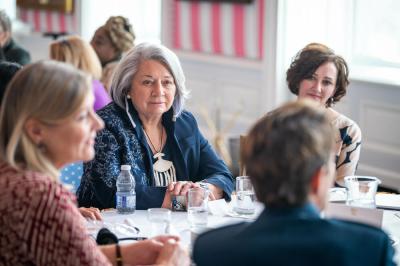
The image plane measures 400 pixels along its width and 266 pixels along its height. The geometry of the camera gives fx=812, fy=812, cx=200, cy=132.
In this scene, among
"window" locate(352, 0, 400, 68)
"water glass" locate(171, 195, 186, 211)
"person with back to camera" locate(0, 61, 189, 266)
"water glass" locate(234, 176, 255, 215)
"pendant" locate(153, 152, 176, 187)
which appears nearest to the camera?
"person with back to camera" locate(0, 61, 189, 266)

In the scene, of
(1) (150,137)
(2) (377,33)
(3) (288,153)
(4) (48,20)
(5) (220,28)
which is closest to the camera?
(3) (288,153)

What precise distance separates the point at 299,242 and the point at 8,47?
218 inches

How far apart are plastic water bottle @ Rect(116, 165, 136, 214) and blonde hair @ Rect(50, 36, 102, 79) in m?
1.99

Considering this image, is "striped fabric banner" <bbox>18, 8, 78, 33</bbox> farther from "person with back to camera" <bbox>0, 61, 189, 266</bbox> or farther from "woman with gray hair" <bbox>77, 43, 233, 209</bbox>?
"person with back to camera" <bbox>0, 61, 189, 266</bbox>

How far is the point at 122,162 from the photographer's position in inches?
131

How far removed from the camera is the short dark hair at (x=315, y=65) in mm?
3994

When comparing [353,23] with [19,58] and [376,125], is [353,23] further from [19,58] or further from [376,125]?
[19,58]

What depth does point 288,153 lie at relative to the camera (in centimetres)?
165

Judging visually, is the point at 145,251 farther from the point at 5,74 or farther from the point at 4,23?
the point at 4,23

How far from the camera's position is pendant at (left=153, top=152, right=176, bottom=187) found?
3.44 metres

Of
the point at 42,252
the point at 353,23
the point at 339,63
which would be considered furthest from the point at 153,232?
the point at 353,23

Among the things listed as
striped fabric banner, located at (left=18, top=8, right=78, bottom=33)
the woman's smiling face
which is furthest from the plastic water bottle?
striped fabric banner, located at (left=18, top=8, right=78, bottom=33)

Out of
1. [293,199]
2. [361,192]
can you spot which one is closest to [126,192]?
[361,192]

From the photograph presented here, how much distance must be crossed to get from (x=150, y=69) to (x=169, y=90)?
122 millimetres
